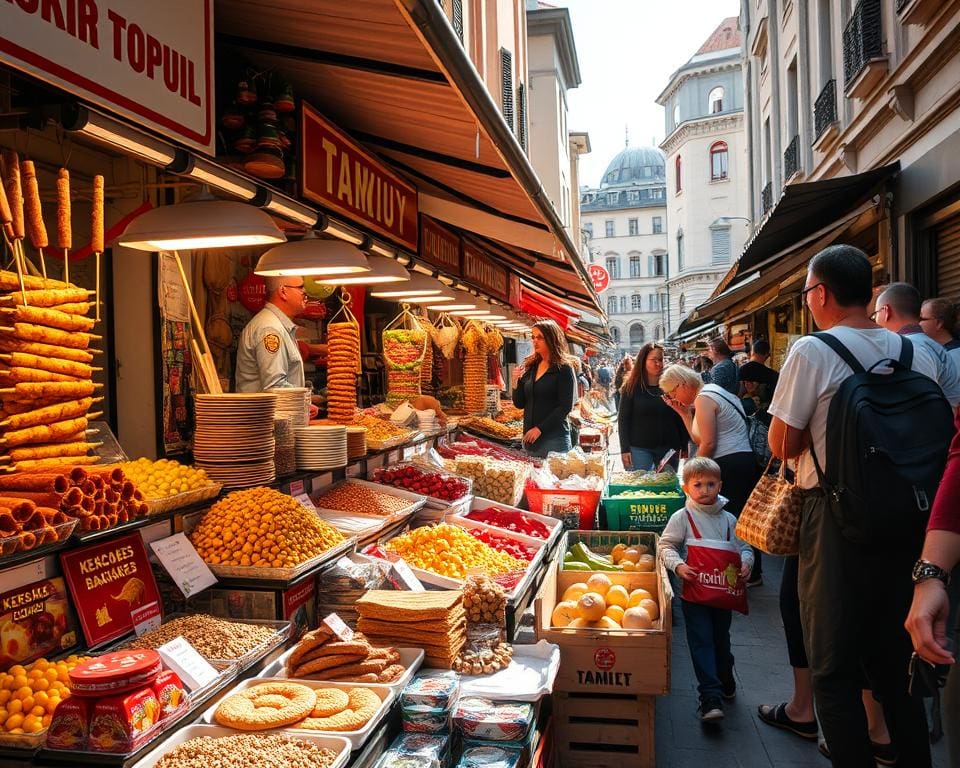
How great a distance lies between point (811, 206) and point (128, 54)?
290 inches

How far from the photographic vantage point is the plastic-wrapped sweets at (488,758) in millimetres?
2676

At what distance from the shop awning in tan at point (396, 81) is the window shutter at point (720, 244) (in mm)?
52060

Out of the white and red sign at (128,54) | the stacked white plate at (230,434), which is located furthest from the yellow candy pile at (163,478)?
the white and red sign at (128,54)

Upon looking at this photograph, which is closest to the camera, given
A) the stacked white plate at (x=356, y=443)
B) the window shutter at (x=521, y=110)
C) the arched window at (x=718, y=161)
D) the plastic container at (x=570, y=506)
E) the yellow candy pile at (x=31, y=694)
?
the yellow candy pile at (x=31, y=694)

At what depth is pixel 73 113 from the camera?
7.43 ft

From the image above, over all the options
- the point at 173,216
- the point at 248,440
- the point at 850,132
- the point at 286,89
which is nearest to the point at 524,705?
the point at 248,440

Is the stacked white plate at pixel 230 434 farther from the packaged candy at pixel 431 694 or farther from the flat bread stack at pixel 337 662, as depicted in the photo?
the packaged candy at pixel 431 694

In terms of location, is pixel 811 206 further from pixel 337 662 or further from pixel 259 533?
pixel 337 662

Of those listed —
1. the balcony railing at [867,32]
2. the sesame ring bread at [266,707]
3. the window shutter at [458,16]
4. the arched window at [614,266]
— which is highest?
the arched window at [614,266]

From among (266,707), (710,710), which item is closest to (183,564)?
(266,707)

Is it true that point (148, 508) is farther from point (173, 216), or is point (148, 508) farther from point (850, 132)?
point (850, 132)

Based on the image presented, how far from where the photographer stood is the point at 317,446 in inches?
171

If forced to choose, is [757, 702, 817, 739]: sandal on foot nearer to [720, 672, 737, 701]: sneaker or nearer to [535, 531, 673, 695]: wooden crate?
[720, 672, 737, 701]: sneaker

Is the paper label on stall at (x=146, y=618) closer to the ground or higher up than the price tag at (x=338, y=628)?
higher up
